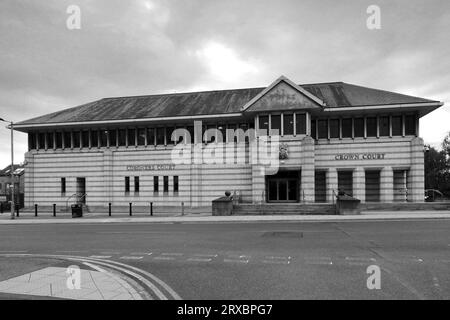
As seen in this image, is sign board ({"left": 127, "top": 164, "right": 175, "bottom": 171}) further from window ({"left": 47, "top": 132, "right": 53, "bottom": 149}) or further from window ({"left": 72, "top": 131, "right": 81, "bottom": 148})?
window ({"left": 47, "top": 132, "right": 53, "bottom": 149})

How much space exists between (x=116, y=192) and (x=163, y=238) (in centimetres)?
2080

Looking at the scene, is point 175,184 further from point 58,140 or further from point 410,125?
point 410,125

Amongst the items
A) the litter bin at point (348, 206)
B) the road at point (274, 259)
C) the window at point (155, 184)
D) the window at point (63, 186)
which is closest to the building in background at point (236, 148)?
the window at point (63, 186)

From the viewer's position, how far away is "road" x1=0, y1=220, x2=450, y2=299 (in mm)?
6129

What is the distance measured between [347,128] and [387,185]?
5803mm

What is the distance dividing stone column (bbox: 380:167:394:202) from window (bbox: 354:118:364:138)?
3468 millimetres

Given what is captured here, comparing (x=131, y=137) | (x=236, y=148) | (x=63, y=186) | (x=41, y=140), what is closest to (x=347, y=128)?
(x=236, y=148)

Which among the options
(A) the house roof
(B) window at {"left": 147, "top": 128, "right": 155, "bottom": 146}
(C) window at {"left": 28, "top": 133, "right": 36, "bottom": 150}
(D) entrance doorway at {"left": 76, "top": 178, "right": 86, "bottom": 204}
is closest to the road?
(A) the house roof

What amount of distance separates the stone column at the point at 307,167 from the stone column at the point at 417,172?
8227mm

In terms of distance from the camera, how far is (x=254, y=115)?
28.4m

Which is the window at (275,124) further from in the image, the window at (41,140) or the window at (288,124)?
the window at (41,140)

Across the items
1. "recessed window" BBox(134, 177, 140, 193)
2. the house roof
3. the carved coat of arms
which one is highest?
the house roof
